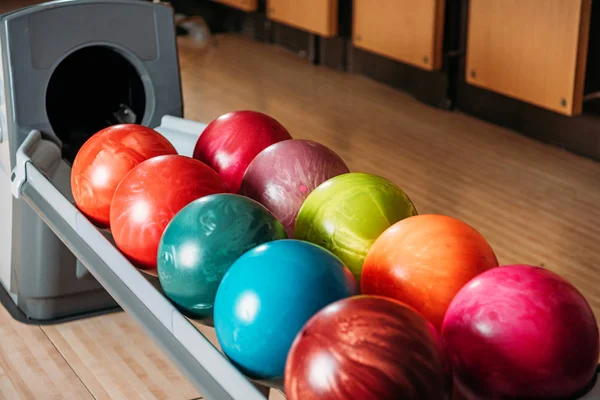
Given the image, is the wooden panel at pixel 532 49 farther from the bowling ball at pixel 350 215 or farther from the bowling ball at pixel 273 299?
the bowling ball at pixel 273 299

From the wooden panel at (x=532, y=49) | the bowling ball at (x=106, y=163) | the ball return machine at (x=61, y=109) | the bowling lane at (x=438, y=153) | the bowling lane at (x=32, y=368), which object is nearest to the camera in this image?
the bowling ball at (x=106, y=163)

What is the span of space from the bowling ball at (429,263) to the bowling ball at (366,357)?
0.16 metres

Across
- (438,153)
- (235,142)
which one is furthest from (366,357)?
(438,153)

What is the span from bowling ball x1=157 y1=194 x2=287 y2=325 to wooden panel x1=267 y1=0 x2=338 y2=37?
2866mm

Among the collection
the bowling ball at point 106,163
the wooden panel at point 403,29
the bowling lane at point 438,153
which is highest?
the bowling ball at point 106,163

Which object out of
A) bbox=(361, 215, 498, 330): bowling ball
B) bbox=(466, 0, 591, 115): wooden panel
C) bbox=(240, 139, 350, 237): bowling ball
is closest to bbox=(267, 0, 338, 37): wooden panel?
bbox=(466, 0, 591, 115): wooden panel

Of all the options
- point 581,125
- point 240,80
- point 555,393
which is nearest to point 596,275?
point 581,125

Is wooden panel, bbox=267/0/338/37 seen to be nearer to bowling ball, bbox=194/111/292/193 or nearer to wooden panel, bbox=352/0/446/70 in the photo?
wooden panel, bbox=352/0/446/70

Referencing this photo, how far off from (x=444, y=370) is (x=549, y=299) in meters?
0.15

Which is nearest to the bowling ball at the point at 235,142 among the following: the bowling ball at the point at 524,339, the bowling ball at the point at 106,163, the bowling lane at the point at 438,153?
the bowling ball at the point at 106,163

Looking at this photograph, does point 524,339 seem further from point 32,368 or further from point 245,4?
point 245,4

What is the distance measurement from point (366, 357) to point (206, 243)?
0.36m

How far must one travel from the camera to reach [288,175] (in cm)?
134

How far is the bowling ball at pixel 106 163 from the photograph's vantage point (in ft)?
4.80
